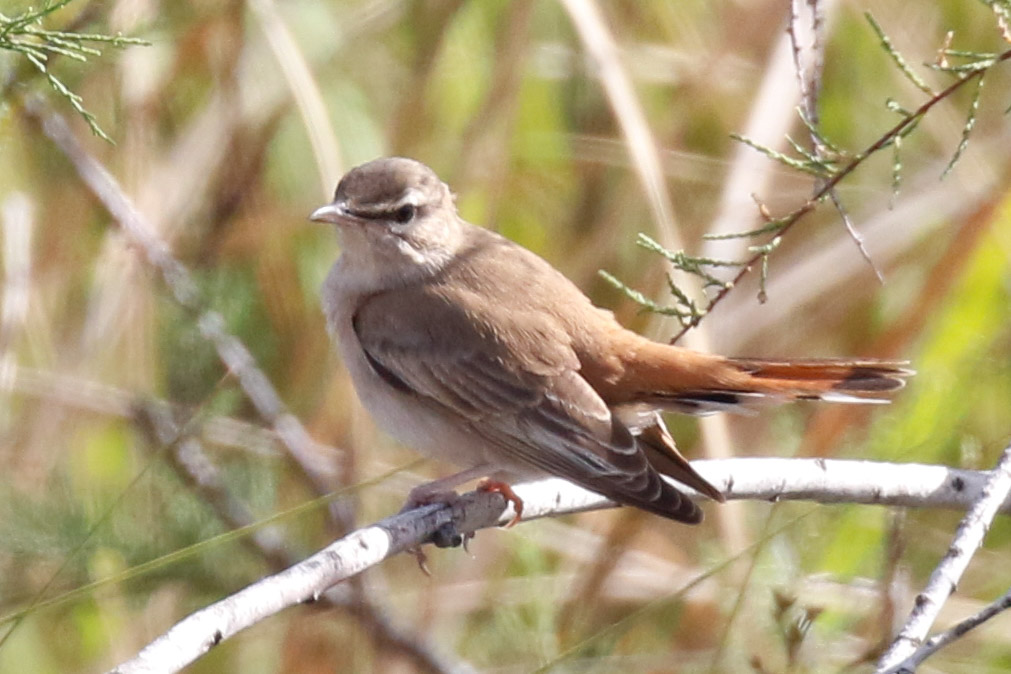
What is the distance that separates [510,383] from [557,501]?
0.32 metres

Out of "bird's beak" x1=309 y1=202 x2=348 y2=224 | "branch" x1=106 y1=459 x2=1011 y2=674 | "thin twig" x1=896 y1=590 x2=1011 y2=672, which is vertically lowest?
"thin twig" x1=896 y1=590 x2=1011 y2=672

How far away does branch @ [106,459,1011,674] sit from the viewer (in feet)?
6.66

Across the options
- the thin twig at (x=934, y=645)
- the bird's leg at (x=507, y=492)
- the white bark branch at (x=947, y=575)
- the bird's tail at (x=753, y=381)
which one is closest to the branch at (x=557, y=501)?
the bird's leg at (x=507, y=492)

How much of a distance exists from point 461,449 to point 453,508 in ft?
1.56

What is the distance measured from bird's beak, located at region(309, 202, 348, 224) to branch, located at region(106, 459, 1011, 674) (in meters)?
0.75

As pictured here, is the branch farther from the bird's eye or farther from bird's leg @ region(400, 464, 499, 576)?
the bird's eye

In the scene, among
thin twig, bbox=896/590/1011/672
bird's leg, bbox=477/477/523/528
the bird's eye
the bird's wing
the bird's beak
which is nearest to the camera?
thin twig, bbox=896/590/1011/672

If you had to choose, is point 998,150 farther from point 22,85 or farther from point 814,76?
point 22,85

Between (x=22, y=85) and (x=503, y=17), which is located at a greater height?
(x=503, y=17)

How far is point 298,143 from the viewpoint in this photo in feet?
15.5

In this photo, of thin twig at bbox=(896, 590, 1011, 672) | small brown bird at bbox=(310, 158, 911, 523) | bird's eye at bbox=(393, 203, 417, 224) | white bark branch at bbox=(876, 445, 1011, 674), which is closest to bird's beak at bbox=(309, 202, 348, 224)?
small brown bird at bbox=(310, 158, 911, 523)

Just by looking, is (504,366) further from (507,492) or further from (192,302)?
(192,302)

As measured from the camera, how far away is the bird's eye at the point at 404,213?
3432 millimetres

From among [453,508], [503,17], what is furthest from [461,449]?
[503,17]
